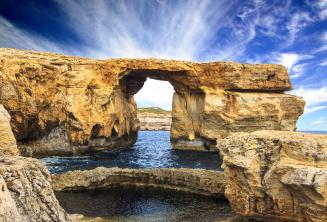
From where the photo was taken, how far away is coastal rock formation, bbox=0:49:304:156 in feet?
156

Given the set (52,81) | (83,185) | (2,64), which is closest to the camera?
(83,185)

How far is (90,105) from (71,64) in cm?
736

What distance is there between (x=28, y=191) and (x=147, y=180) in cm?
2506

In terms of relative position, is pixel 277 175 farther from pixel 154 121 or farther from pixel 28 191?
pixel 154 121

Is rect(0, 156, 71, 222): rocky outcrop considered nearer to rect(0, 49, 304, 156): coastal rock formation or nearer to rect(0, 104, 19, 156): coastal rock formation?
rect(0, 104, 19, 156): coastal rock formation

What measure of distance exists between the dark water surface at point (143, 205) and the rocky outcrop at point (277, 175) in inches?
247

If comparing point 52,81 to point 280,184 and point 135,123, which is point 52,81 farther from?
point 280,184

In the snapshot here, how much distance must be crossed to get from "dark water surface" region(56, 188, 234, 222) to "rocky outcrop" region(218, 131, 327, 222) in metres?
6.27

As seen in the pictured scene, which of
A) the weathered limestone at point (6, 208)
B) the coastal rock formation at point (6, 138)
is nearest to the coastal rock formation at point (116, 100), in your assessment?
the coastal rock formation at point (6, 138)

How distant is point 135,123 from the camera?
7544 cm

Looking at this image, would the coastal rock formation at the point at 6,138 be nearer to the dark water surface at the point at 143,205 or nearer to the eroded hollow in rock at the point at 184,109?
the dark water surface at the point at 143,205

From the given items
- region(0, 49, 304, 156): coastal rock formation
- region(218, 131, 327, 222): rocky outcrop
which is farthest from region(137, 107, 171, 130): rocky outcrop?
region(218, 131, 327, 222): rocky outcrop

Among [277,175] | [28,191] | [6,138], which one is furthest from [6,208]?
[277,175]

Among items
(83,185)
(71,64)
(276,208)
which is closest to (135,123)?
(71,64)
